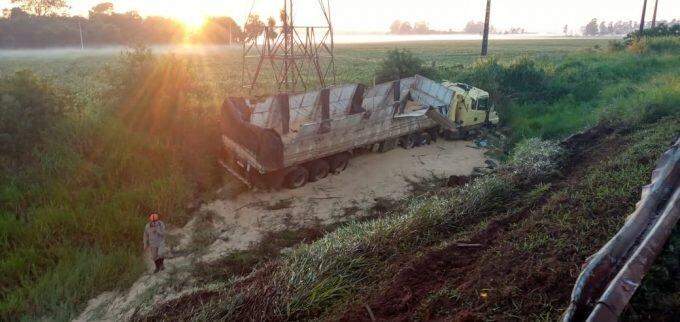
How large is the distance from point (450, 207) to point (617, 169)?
3274mm

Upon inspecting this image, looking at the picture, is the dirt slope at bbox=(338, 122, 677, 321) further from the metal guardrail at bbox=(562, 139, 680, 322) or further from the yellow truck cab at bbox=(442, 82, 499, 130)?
the yellow truck cab at bbox=(442, 82, 499, 130)

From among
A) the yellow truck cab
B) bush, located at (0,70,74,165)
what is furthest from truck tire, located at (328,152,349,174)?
bush, located at (0,70,74,165)

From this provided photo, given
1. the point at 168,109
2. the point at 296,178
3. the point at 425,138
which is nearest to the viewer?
the point at 296,178

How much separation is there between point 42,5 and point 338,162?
55994 millimetres

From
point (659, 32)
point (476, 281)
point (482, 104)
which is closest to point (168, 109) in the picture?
point (476, 281)

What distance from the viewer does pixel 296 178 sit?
436 inches

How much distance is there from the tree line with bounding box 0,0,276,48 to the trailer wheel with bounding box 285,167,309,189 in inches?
1028

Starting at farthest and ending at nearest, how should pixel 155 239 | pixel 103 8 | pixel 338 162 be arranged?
1. pixel 103 8
2. pixel 338 162
3. pixel 155 239

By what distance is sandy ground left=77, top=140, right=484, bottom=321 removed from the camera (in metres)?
7.13

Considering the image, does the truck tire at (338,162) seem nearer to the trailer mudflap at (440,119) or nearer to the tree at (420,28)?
the trailer mudflap at (440,119)

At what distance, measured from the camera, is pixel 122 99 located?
1195 cm

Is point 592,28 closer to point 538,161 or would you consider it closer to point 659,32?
point 659,32

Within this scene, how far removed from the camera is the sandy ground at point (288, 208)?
23.4ft

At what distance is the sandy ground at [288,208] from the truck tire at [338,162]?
9.1 inches
